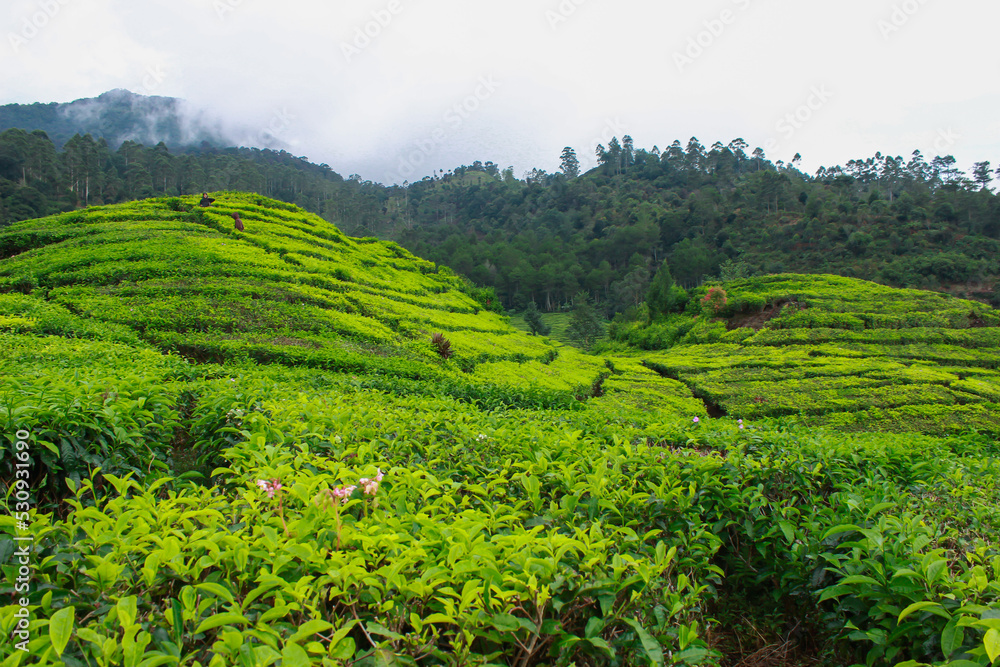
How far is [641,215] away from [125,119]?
16458 cm

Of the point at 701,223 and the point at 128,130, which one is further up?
the point at 128,130

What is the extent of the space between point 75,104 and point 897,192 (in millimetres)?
199790

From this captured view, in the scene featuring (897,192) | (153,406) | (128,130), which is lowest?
(153,406)

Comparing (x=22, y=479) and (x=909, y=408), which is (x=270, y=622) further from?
(x=909, y=408)

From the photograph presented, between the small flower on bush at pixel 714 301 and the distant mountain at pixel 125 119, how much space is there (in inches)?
6028

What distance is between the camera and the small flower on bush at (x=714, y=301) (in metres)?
27.7

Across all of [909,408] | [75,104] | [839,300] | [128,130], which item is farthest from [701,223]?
[75,104]

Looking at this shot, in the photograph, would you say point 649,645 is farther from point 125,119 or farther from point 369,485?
point 125,119

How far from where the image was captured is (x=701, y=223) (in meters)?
58.1

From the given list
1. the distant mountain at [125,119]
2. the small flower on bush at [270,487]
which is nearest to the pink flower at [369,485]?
the small flower on bush at [270,487]

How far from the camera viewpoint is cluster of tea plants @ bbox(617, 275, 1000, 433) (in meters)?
13.5

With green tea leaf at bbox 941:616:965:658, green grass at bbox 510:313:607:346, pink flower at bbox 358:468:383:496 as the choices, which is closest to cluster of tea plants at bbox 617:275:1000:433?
green grass at bbox 510:313:607:346

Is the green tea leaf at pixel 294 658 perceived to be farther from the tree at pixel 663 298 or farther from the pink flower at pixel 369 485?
the tree at pixel 663 298

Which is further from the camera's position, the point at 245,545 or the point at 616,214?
the point at 616,214
